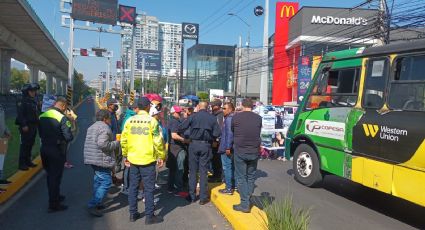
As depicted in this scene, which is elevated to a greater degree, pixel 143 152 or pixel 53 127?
pixel 53 127

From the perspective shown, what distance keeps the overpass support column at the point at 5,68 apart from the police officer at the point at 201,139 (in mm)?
36825

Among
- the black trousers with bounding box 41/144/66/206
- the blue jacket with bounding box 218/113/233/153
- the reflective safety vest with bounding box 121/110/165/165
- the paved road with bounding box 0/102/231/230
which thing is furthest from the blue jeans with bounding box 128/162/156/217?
the blue jacket with bounding box 218/113/233/153

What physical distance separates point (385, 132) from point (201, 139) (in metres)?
3.05

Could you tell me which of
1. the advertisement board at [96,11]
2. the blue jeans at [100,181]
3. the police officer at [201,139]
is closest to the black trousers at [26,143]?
the blue jeans at [100,181]

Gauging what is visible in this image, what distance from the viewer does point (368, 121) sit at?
6953 mm

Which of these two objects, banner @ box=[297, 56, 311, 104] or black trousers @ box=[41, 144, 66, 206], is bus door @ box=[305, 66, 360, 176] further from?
banner @ box=[297, 56, 311, 104]

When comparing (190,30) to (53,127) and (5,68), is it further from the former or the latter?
(53,127)

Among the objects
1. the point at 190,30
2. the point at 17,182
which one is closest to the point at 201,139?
the point at 17,182

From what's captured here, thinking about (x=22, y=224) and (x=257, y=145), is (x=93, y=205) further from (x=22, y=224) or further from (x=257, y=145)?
(x=257, y=145)

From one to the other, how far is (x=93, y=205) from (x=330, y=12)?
40.5 m

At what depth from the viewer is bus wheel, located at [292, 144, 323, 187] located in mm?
8508

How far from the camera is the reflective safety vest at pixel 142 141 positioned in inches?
228

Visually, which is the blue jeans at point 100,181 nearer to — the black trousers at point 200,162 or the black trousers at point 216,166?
the black trousers at point 200,162

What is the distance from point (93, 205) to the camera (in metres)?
6.28
